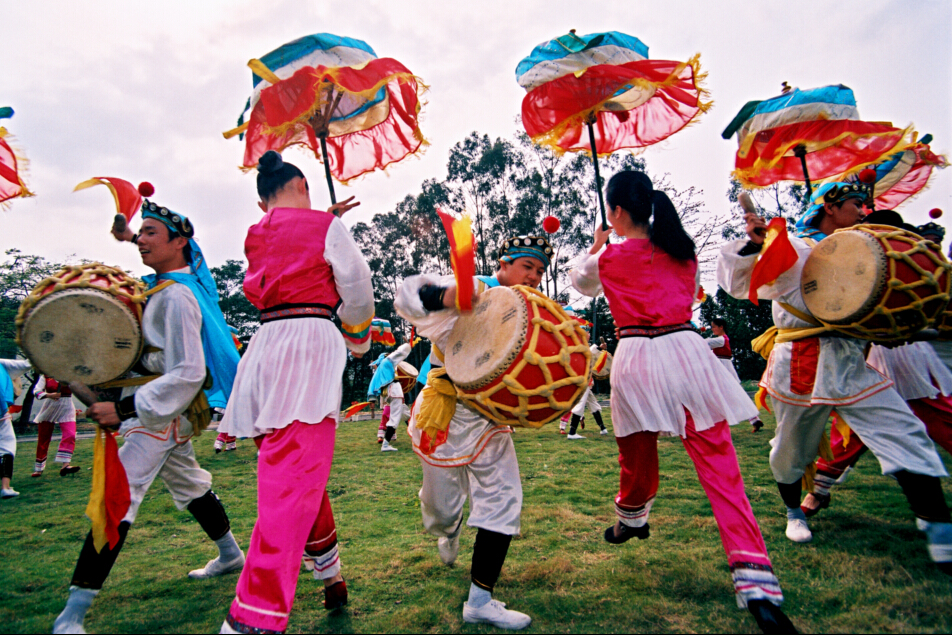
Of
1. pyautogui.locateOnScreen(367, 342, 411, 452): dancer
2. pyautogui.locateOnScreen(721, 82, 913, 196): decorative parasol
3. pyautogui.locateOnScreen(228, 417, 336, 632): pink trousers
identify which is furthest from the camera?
pyautogui.locateOnScreen(367, 342, 411, 452): dancer

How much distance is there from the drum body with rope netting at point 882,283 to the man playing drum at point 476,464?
1.70m

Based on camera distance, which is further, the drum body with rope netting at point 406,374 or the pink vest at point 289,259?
the drum body with rope netting at point 406,374

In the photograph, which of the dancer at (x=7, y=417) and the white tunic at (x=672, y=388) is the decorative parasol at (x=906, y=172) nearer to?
the white tunic at (x=672, y=388)

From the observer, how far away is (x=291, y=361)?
7.80 feet

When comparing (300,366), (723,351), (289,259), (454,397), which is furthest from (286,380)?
(723,351)

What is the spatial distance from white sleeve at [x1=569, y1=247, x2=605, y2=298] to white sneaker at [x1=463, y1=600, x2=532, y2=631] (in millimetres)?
1892

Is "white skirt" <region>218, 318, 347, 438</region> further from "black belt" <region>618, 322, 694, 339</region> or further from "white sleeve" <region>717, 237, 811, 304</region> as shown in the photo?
"white sleeve" <region>717, 237, 811, 304</region>

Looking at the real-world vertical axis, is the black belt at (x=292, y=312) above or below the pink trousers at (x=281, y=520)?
above

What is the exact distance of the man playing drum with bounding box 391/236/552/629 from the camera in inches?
97.5

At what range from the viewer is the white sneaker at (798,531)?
353 centimetres

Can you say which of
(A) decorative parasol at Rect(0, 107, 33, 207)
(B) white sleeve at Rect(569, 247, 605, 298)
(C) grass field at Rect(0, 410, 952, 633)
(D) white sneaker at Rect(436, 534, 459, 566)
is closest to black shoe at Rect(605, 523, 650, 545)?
(C) grass field at Rect(0, 410, 952, 633)

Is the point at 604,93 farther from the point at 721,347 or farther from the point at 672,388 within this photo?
the point at 721,347

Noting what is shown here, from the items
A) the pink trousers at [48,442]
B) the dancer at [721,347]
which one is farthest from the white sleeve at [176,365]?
the dancer at [721,347]

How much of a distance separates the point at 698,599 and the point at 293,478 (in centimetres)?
219
